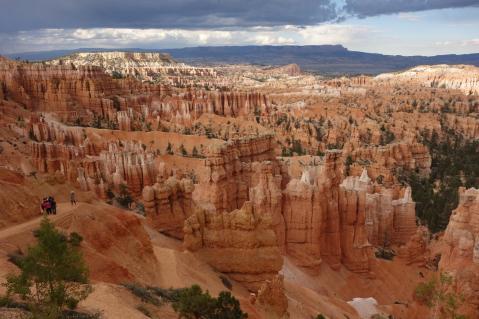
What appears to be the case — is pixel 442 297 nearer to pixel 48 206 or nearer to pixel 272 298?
pixel 272 298

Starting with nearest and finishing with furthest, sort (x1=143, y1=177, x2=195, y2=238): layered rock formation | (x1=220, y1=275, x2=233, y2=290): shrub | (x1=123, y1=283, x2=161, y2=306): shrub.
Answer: (x1=123, y1=283, x2=161, y2=306): shrub → (x1=220, y1=275, x2=233, y2=290): shrub → (x1=143, y1=177, x2=195, y2=238): layered rock formation

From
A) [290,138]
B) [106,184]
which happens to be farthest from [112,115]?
[106,184]

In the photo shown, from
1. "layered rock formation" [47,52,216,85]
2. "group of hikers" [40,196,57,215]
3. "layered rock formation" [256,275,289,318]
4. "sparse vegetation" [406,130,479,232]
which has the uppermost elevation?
"layered rock formation" [47,52,216,85]

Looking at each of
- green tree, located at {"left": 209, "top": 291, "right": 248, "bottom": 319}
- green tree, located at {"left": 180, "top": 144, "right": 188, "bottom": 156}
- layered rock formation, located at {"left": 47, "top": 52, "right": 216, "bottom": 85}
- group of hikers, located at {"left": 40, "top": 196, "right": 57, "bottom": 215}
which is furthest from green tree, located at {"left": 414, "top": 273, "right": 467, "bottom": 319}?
layered rock formation, located at {"left": 47, "top": 52, "right": 216, "bottom": 85}

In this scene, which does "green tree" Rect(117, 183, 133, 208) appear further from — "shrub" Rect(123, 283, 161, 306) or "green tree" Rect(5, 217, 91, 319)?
"green tree" Rect(5, 217, 91, 319)

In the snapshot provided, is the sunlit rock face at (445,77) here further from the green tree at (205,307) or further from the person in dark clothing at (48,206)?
the green tree at (205,307)

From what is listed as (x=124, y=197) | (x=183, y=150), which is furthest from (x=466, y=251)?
(x=183, y=150)

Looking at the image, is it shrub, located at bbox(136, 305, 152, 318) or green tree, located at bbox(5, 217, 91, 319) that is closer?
green tree, located at bbox(5, 217, 91, 319)

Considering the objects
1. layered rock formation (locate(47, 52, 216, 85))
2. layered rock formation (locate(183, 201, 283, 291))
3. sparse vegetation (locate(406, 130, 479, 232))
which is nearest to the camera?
layered rock formation (locate(183, 201, 283, 291))

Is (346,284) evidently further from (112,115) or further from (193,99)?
(193,99)
